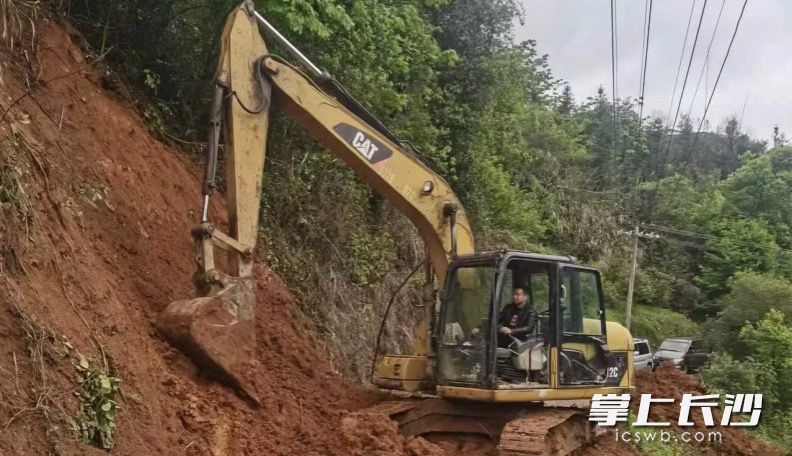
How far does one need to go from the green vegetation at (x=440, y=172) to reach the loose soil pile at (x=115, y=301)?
3.70ft

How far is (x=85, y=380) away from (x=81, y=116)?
4301 millimetres

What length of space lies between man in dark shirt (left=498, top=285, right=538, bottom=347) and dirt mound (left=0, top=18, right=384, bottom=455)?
1370 mm

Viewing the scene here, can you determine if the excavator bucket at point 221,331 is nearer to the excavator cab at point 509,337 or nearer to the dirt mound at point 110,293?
the dirt mound at point 110,293

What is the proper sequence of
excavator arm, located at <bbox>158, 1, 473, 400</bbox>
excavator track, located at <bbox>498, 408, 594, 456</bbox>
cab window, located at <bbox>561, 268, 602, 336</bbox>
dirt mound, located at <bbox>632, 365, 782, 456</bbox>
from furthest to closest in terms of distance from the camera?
dirt mound, located at <bbox>632, 365, 782, 456</bbox> → cab window, located at <bbox>561, 268, 602, 336</bbox> → excavator track, located at <bbox>498, 408, 594, 456</bbox> → excavator arm, located at <bbox>158, 1, 473, 400</bbox>

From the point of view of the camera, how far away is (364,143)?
27.4ft

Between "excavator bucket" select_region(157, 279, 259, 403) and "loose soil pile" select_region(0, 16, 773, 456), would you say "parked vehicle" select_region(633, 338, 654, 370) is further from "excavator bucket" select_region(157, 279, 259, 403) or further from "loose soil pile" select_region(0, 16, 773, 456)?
"excavator bucket" select_region(157, 279, 259, 403)

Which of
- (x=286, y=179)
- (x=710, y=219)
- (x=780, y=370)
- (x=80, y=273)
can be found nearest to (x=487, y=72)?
(x=286, y=179)

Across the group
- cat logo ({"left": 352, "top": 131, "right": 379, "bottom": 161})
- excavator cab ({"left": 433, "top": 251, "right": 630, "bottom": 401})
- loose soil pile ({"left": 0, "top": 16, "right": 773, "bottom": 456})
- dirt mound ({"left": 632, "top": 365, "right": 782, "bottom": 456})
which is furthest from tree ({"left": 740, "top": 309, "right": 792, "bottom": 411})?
cat logo ({"left": 352, "top": 131, "right": 379, "bottom": 161})

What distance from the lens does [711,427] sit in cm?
1235

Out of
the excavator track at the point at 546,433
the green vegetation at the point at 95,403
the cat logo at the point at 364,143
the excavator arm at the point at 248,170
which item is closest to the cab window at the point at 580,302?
the excavator track at the point at 546,433

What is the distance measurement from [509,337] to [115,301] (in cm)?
375

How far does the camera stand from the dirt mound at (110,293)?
17.4 feet

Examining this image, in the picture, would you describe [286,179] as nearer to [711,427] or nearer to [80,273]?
[80,273]

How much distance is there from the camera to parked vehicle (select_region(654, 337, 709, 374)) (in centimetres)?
2505
